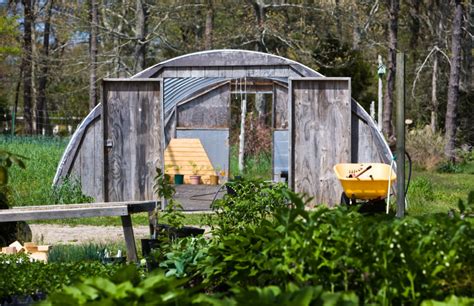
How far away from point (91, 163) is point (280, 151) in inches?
225

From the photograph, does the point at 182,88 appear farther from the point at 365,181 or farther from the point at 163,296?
the point at 163,296

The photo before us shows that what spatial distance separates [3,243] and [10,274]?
4.25m

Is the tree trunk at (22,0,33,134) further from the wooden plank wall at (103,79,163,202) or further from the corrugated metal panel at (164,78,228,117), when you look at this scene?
the wooden plank wall at (103,79,163,202)

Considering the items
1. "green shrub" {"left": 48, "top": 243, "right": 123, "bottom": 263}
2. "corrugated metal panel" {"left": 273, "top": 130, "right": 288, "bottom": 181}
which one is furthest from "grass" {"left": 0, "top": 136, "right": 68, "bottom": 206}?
"corrugated metal panel" {"left": 273, "top": 130, "right": 288, "bottom": 181}

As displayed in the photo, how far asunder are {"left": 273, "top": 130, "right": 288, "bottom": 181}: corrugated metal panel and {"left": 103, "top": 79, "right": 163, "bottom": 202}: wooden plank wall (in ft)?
16.6

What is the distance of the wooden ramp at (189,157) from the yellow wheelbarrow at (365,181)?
7534mm

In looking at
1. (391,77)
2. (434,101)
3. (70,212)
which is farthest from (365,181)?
(434,101)

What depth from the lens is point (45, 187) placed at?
1559 cm

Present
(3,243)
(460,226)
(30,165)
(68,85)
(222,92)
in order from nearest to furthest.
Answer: (460,226) → (3,243) → (30,165) → (222,92) → (68,85)

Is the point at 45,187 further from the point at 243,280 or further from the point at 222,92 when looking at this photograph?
the point at 243,280

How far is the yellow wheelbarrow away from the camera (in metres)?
13.0

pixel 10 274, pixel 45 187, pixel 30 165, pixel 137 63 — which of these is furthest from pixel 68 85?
pixel 10 274

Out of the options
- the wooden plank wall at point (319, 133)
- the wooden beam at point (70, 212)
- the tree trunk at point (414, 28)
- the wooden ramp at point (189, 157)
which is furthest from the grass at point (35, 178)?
the tree trunk at point (414, 28)

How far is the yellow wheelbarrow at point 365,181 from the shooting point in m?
13.0
